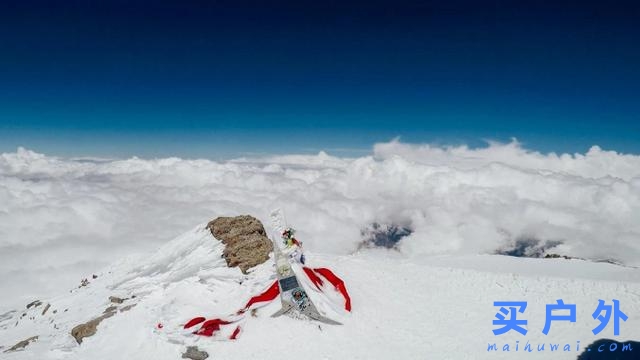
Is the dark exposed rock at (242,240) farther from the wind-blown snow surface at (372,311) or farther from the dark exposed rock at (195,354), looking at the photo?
the dark exposed rock at (195,354)

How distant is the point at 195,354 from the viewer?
100ft

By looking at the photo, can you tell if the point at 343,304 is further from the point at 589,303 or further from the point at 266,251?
the point at 589,303

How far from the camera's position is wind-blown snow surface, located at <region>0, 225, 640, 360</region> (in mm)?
29078

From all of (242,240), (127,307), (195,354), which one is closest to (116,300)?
(127,307)

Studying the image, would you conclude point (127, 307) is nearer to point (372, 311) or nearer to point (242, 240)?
point (242, 240)

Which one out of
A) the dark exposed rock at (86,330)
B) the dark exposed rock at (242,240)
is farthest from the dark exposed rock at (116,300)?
the dark exposed rock at (242,240)

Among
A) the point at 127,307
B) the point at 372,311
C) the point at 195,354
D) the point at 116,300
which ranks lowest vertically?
the point at 116,300

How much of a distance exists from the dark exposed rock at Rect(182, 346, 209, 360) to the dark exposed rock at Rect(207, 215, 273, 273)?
13.4m

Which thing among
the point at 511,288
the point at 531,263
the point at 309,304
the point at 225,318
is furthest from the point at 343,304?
the point at 531,263

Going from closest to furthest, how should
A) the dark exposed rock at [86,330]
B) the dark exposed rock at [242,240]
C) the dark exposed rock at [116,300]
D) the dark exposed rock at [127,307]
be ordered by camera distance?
the dark exposed rock at [86,330] → the dark exposed rock at [127,307] → the dark exposed rock at [242,240] → the dark exposed rock at [116,300]

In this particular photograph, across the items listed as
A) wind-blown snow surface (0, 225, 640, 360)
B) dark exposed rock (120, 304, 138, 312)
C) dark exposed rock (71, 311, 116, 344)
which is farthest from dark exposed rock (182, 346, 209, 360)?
dark exposed rock (120, 304, 138, 312)

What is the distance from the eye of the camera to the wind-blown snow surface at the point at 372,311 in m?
29.1

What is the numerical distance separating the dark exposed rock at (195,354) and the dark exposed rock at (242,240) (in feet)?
44.0

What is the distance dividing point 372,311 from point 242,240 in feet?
67.5
